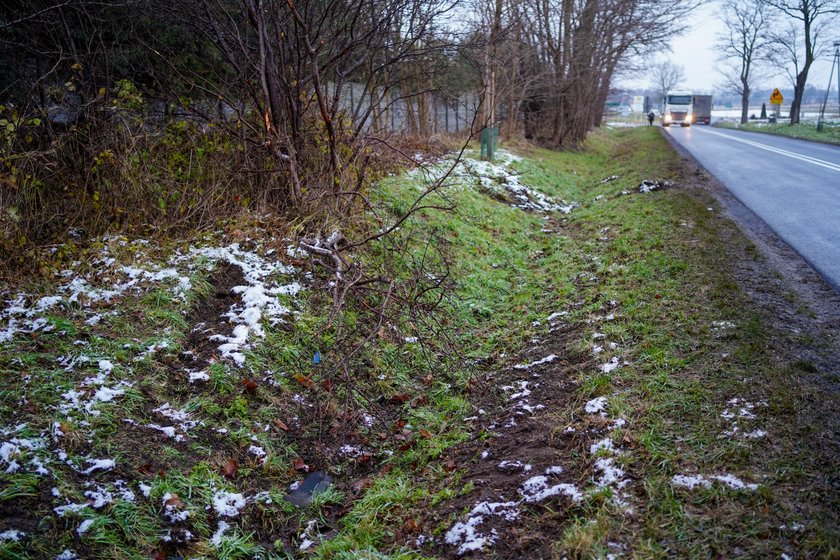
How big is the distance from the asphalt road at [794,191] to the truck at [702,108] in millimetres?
38415

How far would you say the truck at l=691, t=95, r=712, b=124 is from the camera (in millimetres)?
57000

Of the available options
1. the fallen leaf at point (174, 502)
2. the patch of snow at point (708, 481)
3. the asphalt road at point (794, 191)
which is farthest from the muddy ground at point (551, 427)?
the fallen leaf at point (174, 502)

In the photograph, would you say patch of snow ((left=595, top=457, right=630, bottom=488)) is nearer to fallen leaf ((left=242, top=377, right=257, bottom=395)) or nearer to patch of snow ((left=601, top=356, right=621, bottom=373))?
patch of snow ((left=601, top=356, right=621, bottom=373))

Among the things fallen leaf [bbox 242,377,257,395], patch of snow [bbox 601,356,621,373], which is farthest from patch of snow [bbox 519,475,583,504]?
fallen leaf [bbox 242,377,257,395]

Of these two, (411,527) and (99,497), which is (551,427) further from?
(99,497)

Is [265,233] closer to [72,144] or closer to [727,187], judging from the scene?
[72,144]

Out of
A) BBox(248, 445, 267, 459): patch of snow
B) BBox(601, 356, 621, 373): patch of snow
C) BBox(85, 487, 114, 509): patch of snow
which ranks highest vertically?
BBox(601, 356, 621, 373): patch of snow

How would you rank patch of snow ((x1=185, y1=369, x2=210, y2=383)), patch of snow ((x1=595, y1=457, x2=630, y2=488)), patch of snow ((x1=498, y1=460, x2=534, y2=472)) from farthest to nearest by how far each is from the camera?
patch of snow ((x1=185, y1=369, x2=210, y2=383))
patch of snow ((x1=498, y1=460, x2=534, y2=472))
patch of snow ((x1=595, y1=457, x2=630, y2=488))

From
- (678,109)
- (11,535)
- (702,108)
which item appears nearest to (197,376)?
(11,535)

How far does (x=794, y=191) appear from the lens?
12320mm

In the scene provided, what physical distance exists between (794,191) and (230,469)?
492 inches

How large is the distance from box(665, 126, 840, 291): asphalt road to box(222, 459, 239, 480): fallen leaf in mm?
6019

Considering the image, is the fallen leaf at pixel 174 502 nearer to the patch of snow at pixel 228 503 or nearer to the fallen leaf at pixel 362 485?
the patch of snow at pixel 228 503

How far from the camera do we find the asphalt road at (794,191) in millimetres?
7980
